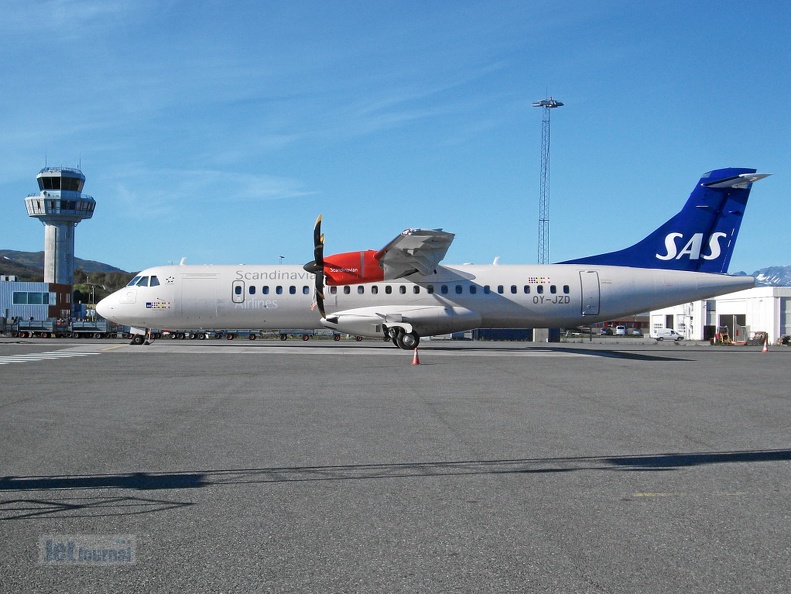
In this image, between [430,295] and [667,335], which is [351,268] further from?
[667,335]

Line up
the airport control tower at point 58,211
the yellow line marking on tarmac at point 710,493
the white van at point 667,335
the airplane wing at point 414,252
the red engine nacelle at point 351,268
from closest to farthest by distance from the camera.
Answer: the yellow line marking on tarmac at point 710,493
the airplane wing at point 414,252
the red engine nacelle at point 351,268
the white van at point 667,335
the airport control tower at point 58,211

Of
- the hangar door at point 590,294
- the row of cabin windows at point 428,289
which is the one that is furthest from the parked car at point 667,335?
the row of cabin windows at point 428,289

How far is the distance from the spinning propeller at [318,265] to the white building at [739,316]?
1392 inches

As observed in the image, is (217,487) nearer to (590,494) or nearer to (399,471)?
(399,471)

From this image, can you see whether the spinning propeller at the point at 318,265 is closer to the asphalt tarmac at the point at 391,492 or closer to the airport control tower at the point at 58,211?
the asphalt tarmac at the point at 391,492

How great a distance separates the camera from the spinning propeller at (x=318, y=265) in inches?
1091

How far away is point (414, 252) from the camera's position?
27.6 metres

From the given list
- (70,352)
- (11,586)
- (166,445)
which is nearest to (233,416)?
(166,445)

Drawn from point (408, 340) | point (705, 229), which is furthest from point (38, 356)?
point (705, 229)

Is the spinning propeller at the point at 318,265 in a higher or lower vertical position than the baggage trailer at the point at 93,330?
higher

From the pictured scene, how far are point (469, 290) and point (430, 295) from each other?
1.69m

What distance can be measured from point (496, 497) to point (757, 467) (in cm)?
330

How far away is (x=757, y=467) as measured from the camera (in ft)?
24.9

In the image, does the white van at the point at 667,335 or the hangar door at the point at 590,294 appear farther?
the white van at the point at 667,335
